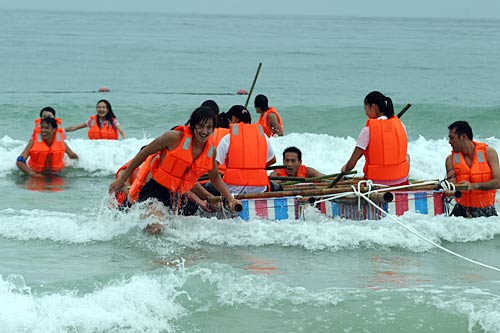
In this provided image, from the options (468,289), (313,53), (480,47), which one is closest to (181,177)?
(468,289)

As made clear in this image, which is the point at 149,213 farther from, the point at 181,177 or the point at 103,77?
the point at 103,77

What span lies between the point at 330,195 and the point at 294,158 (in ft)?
4.29

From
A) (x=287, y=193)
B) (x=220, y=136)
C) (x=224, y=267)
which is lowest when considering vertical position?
(x=224, y=267)

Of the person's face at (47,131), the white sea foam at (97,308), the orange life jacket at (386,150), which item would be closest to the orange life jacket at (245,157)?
the orange life jacket at (386,150)

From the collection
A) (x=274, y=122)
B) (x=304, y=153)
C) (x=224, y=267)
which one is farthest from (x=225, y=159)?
(x=304, y=153)

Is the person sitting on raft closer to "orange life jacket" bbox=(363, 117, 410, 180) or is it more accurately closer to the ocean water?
the ocean water

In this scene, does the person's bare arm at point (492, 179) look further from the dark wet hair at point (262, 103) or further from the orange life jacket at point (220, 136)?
the dark wet hair at point (262, 103)

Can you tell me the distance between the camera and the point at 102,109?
14.3m

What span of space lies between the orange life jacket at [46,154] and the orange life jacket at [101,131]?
1908 millimetres

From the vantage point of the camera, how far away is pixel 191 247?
7797mm

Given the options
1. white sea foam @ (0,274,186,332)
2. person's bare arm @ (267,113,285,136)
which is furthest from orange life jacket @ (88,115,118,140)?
white sea foam @ (0,274,186,332)

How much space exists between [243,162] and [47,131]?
487cm

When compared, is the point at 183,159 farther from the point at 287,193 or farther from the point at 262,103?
the point at 262,103

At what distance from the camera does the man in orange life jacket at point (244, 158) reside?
27.9 feet
